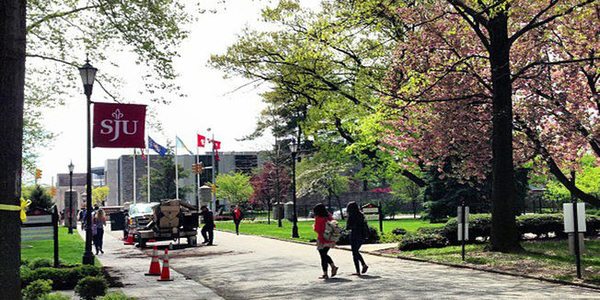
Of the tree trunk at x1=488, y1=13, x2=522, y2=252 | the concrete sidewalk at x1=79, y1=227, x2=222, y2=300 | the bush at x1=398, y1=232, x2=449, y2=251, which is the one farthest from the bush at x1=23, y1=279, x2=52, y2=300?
the bush at x1=398, y1=232, x2=449, y2=251

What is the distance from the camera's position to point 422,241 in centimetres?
1962

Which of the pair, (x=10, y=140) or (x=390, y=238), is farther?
(x=390, y=238)

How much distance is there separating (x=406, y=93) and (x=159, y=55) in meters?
8.02

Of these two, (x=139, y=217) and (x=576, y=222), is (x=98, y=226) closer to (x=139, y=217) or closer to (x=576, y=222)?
(x=139, y=217)

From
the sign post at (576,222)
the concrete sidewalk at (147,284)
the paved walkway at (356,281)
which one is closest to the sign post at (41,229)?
the concrete sidewalk at (147,284)

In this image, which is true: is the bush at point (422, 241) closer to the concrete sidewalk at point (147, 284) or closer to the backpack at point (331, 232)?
the backpack at point (331, 232)

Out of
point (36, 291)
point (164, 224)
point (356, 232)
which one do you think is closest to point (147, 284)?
point (36, 291)

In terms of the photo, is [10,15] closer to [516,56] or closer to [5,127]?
[5,127]

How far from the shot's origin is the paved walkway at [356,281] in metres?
10.9

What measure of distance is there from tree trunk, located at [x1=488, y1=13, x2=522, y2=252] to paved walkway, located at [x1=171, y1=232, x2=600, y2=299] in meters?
2.84

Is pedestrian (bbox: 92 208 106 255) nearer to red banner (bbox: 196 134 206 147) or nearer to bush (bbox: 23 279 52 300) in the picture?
bush (bbox: 23 279 52 300)

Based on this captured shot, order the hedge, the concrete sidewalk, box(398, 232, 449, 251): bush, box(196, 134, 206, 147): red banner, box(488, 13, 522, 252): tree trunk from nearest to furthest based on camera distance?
the concrete sidewalk, box(488, 13, 522, 252): tree trunk, box(398, 232, 449, 251): bush, the hedge, box(196, 134, 206, 147): red banner

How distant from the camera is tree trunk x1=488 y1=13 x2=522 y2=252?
17438 mm

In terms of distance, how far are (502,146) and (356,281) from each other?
24.0 ft
